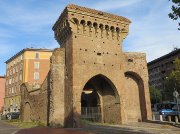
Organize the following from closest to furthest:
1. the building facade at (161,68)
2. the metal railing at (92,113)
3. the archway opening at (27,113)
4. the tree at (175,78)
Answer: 1. the metal railing at (92,113)
2. the archway opening at (27,113)
3. the tree at (175,78)
4. the building facade at (161,68)

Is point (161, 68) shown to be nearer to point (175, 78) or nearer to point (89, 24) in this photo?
point (175, 78)

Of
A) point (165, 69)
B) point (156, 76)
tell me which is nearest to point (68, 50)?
point (165, 69)

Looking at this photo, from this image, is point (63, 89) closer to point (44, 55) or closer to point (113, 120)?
point (113, 120)

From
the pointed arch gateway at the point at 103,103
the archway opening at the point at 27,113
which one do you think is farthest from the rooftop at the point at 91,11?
the archway opening at the point at 27,113

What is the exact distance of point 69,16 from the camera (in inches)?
922

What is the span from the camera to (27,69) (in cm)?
6106

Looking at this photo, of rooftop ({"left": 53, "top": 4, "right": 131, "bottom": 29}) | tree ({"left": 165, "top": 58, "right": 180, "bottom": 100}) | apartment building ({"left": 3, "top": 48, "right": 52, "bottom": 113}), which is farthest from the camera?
apartment building ({"left": 3, "top": 48, "right": 52, "bottom": 113})

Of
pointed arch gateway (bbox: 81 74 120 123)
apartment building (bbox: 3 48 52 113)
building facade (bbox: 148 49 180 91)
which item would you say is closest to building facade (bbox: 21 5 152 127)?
pointed arch gateway (bbox: 81 74 120 123)

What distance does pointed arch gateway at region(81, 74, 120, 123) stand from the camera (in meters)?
24.7

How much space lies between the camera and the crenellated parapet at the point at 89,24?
77.9 ft

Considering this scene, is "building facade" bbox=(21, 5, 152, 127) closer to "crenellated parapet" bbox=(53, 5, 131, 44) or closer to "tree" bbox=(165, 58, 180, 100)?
"crenellated parapet" bbox=(53, 5, 131, 44)

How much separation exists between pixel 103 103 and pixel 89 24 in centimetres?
830

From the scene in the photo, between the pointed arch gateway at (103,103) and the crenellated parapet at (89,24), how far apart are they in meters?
4.57

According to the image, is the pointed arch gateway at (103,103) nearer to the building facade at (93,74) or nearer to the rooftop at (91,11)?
the building facade at (93,74)
